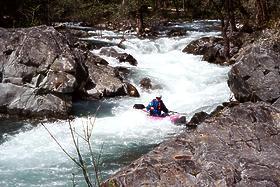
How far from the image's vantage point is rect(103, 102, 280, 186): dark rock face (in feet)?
13.2

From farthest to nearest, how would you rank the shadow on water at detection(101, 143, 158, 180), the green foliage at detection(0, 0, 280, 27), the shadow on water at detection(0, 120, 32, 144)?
the green foliage at detection(0, 0, 280, 27), the shadow on water at detection(0, 120, 32, 144), the shadow on water at detection(101, 143, 158, 180)

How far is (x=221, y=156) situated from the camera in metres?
4.32

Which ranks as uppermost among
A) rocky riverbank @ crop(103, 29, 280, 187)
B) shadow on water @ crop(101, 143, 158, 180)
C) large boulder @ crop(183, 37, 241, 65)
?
rocky riverbank @ crop(103, 29, 280, 187)

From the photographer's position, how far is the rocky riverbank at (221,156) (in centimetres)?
403

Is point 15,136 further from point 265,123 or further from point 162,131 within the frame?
point 265,123

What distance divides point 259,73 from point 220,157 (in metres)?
6.44

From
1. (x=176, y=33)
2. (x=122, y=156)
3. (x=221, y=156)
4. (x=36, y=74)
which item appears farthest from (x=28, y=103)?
(x=176, y=33)

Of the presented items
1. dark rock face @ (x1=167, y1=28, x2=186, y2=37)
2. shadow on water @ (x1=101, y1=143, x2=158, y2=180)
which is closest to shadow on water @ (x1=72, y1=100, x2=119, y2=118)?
shadow on water @ (x1=101, y1=143, x2=158, y2=180)

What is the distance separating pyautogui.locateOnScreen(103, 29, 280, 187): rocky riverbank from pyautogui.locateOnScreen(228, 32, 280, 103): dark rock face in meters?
5.16

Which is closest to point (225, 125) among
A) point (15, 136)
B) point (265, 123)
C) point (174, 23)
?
point (265, 123)

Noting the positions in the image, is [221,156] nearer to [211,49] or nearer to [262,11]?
[211,49]

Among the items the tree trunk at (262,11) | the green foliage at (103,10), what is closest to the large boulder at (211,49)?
the green foliage at (103,10)

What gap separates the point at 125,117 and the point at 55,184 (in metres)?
4.90

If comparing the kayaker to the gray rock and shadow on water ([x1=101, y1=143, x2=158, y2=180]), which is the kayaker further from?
the gray rock
